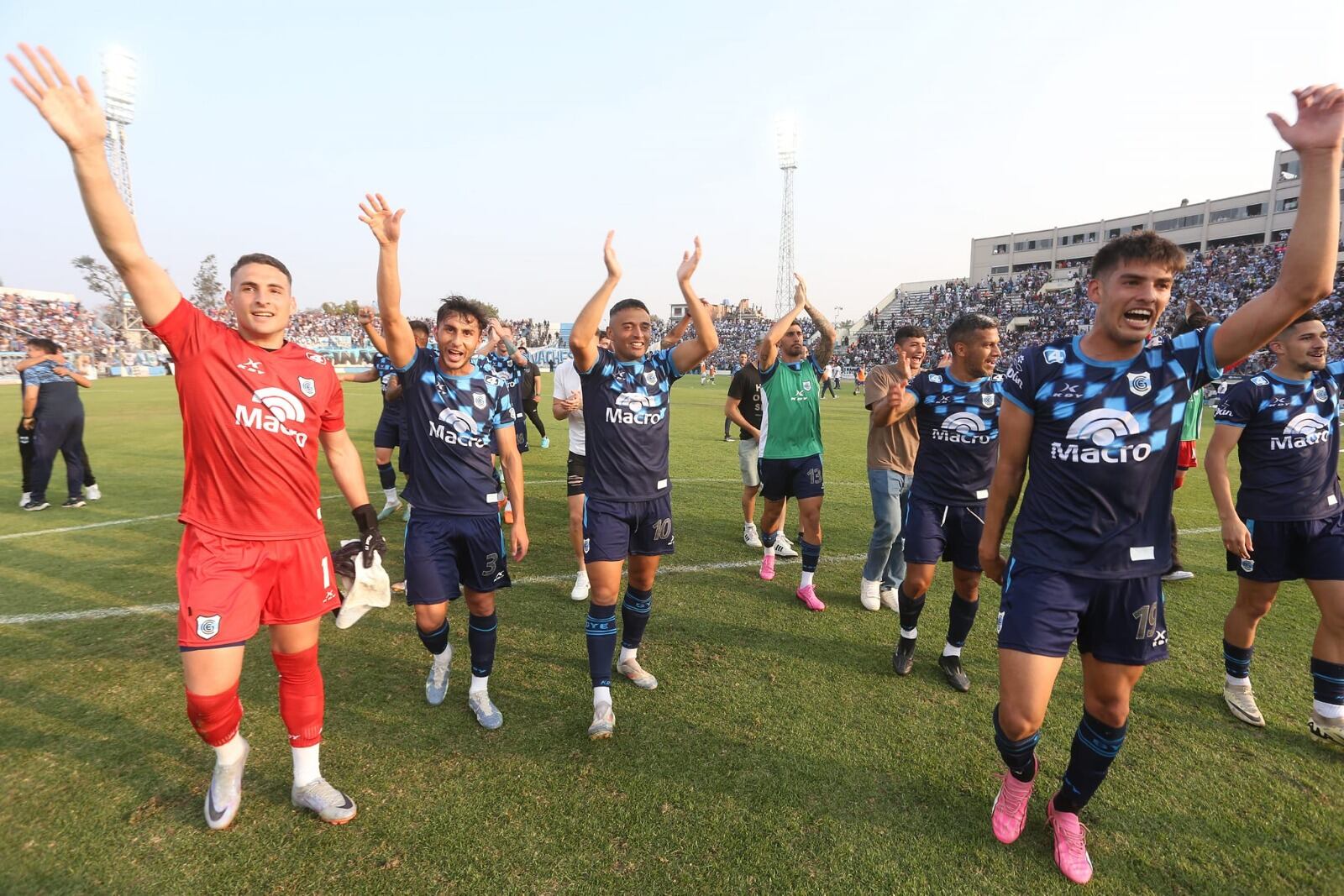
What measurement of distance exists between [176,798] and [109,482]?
10.2m

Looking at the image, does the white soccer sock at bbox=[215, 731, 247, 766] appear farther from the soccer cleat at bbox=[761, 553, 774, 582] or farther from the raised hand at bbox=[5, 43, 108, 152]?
the soccer cleat at bbox=[761, 553, 774, 582]

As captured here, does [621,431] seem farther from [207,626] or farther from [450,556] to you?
[207,626]

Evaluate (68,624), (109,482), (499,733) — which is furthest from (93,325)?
(499,733)

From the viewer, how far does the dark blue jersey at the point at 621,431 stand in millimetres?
4117

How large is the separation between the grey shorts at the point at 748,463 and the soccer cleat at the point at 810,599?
2023 millimetres

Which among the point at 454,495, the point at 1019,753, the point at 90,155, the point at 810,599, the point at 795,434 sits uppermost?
the point at 90,155

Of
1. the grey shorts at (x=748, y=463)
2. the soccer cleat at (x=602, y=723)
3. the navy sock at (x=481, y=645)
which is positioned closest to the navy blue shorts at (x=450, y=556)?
the navy sock at (x=481, y=645)

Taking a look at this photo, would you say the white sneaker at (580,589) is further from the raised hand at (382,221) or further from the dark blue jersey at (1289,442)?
the dark blue jersey at (1289,442)

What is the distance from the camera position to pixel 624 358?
4.23 m

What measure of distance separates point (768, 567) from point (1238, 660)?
361cm

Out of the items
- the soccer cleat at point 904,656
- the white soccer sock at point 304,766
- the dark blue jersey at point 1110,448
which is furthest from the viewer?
the soccer cleat at point 904,656

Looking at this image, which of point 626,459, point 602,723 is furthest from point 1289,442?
point 602,723

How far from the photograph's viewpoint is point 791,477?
6.25m

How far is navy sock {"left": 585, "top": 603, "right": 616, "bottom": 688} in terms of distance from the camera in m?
3.96
